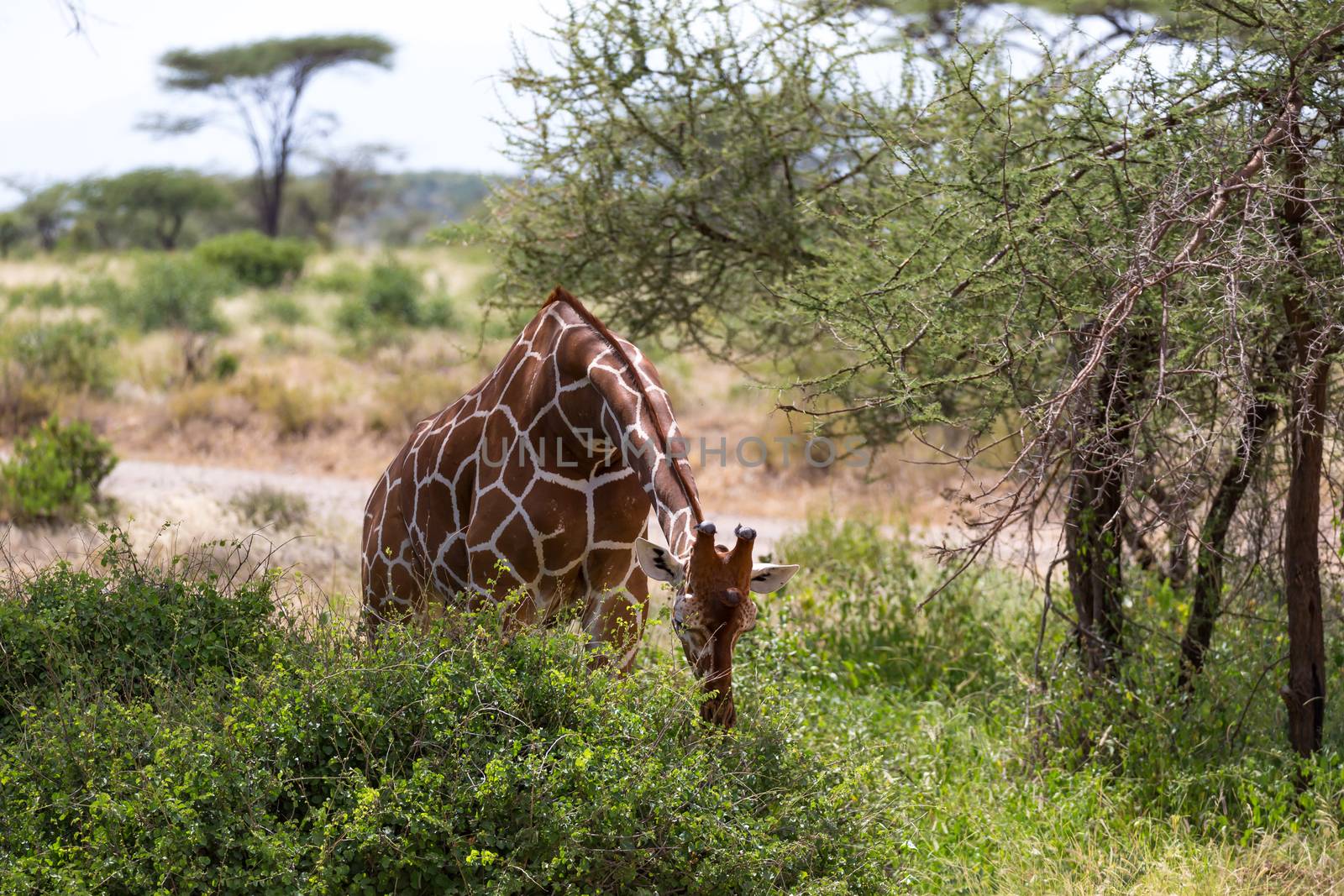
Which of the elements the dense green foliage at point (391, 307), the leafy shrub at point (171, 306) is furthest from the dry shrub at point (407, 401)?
the leafy shrub at point (171, 306)

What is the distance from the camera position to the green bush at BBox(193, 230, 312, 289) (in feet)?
92.0

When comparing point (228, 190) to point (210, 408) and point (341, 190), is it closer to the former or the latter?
point (341, 190)

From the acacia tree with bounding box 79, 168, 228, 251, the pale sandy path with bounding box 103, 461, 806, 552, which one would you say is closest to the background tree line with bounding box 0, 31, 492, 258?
the acacia tree with bounding box 79, 168, 228, 251

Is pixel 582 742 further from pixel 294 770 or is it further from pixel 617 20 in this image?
pixel 617 20

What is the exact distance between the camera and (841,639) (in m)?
6.70

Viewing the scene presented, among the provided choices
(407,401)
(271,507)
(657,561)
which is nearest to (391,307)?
(407,401)

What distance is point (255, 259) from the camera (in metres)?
28.4

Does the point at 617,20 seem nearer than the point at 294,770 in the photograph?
No

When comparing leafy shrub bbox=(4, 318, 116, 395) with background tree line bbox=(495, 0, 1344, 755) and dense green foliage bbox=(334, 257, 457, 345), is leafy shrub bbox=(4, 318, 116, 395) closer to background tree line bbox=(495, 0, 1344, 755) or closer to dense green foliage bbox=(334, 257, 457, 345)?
dense green foliage bbox=(334, 257, 457, 345)

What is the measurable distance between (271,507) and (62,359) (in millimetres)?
6815

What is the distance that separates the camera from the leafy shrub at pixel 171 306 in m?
20.5

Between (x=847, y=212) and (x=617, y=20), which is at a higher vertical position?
(x=617, y=20)

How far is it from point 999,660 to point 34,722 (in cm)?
383

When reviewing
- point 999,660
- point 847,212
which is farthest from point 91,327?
point 999,660
